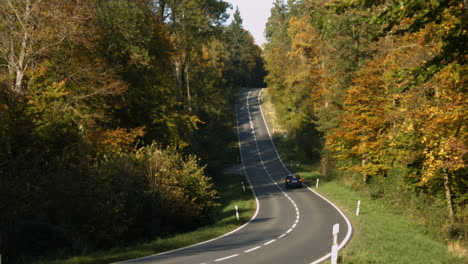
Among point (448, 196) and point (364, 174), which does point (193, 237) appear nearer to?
point (448, 196)

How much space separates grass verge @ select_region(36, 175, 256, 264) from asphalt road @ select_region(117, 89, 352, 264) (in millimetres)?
603

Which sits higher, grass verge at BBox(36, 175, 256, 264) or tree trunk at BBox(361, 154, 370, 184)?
tree trunk at BBox(361, 154, 370, 184)

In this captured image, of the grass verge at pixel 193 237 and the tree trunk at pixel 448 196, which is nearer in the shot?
the grass verge at pixel 193 237

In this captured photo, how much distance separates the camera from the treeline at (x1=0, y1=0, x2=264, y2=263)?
→ 1398 cm

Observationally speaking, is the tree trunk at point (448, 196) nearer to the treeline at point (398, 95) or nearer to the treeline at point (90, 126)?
the treeline at point (398, 95)

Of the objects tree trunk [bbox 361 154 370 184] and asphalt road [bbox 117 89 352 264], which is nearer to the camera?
asphalt road [bbox 117 89 352 264]

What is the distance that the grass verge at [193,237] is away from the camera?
1235 centimetres

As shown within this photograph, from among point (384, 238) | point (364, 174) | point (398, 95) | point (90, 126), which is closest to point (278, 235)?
point (384, 238)

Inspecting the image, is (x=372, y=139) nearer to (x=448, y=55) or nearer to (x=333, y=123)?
(x=333, y=123)

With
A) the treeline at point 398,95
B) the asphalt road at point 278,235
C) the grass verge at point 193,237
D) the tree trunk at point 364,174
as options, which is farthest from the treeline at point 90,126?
the tree trunk at point 364,174

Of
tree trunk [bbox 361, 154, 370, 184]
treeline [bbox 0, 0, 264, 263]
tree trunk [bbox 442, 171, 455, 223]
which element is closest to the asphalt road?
treeline [bbox 0, 0, 264, 263]

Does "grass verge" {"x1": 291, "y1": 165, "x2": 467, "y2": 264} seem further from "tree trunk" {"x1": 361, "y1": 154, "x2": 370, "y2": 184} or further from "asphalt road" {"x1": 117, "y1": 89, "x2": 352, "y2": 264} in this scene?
"tree trunk" {"x1": 361, "y1": 154, "x2": 370, "y2": 184}

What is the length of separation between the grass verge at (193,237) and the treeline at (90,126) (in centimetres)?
138

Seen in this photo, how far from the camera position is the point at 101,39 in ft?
76.5
